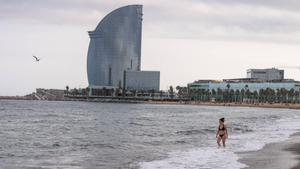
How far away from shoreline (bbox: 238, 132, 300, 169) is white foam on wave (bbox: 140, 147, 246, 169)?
62cm

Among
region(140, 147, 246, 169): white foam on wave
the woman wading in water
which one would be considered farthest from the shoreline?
the woman wading in water

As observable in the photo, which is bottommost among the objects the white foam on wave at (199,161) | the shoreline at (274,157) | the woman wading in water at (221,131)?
the white foam on wave at (199,161)

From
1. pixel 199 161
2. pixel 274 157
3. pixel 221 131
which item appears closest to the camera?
pixel 199 161

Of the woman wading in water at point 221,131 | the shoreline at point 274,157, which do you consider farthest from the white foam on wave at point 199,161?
the woman wading in water at point 221,131

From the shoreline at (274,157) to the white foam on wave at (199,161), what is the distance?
0.62 meters

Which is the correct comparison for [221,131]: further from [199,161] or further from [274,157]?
[199,161]

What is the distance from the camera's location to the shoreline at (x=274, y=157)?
2483 centimetres

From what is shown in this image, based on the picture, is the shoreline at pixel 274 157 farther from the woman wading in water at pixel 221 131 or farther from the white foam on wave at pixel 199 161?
the woman wading in water at pixel 221 131

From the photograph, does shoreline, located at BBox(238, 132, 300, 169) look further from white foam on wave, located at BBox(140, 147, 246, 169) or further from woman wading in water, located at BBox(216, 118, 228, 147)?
woman wading in water, located at BBox(216, 118, 228, 147)

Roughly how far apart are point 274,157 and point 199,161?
4.07m

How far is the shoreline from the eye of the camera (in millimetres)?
24828

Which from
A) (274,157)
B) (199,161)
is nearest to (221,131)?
(274,157)

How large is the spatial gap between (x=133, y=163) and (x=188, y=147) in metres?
9.79

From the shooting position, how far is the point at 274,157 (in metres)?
28.5
